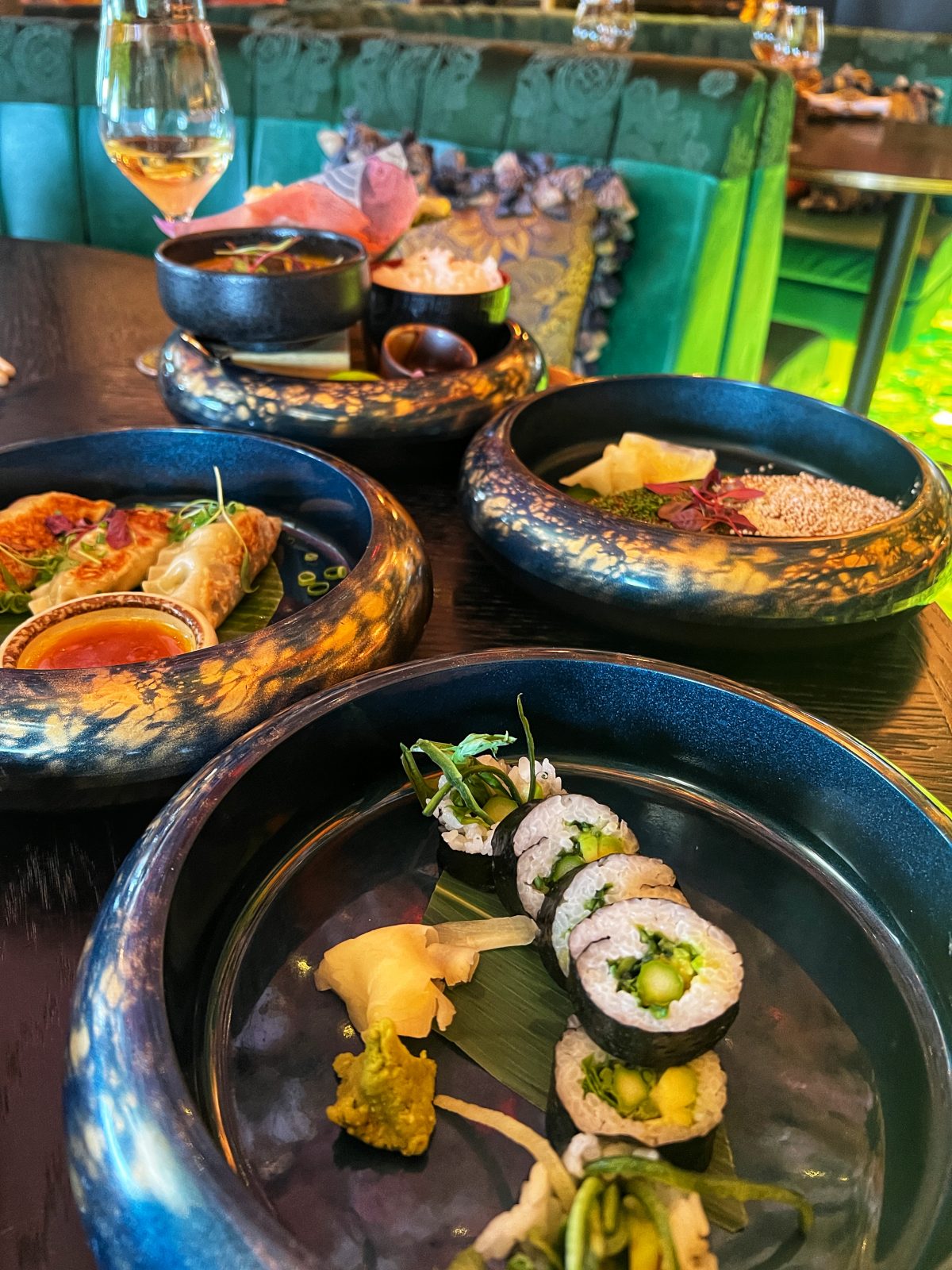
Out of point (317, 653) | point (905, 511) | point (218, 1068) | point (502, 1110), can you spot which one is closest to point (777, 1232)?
point (502, 1110)

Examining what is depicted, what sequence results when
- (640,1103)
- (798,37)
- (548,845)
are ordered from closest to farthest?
(640,1103) → (548,845) → (798,37)

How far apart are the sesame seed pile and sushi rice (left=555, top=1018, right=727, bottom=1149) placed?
591 millimetres

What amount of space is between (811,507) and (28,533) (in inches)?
30.9

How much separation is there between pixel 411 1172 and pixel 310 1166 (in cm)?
5

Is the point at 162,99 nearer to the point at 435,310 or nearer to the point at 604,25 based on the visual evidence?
the point at 435,310

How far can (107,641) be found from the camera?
734 mm

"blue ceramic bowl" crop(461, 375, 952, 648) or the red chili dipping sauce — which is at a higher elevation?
"blue ceramic bowl" crop(461, 375, 952, 648)

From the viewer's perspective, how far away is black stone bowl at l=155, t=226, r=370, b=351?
3.22ft

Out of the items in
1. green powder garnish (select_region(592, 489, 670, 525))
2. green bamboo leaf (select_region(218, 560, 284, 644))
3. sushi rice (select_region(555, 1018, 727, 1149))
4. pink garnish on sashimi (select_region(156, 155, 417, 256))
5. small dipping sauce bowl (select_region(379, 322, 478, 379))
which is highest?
pink garnish on sashimi (select_region(156, 155, 417, 256))

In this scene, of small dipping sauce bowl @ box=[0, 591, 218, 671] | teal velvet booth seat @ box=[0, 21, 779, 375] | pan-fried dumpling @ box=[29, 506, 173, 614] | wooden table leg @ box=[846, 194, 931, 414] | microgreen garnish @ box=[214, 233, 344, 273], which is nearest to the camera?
small dipping sauce bowl @ box=[0, 591, 218, 671]

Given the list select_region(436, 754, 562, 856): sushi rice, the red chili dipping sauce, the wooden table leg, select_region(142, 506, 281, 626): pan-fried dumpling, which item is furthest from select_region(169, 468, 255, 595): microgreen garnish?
the wooden table leg

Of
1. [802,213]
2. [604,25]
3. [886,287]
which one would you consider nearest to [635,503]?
[886,287]

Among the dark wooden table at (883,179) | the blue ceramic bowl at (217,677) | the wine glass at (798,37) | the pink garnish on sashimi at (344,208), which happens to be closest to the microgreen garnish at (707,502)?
the blue ceramic bowl at (217,677)

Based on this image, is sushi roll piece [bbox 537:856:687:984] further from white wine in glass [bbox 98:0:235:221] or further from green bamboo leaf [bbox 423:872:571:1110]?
white wine in glass [bbox 98:0:235:221]
